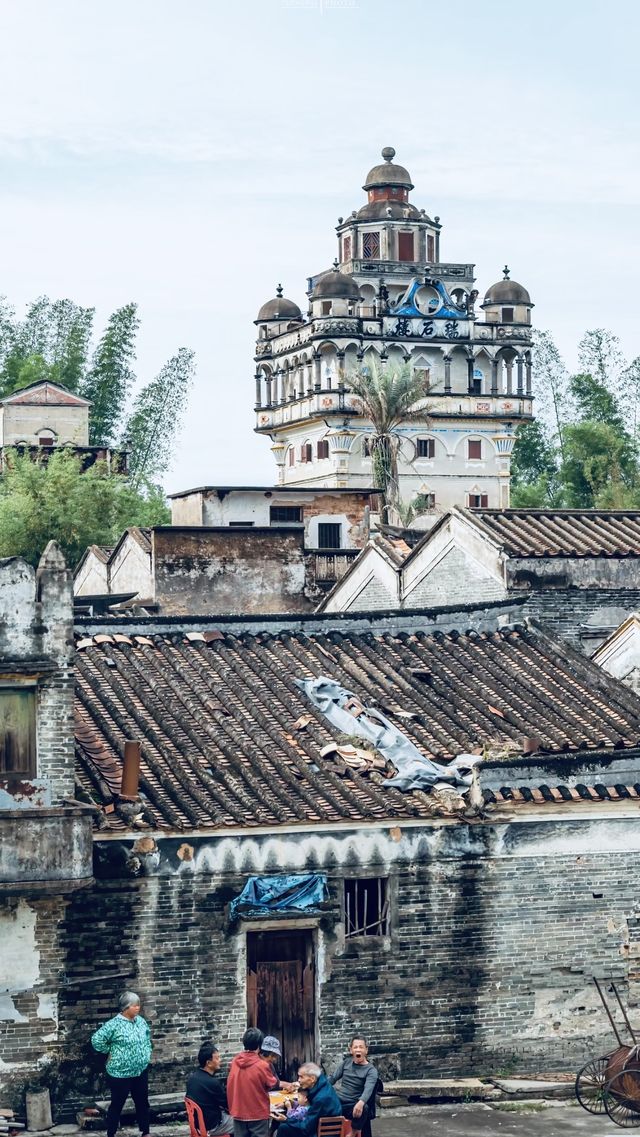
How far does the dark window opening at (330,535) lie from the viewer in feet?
158

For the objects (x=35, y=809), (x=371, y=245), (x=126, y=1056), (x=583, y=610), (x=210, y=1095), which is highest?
(x=371, y=245)

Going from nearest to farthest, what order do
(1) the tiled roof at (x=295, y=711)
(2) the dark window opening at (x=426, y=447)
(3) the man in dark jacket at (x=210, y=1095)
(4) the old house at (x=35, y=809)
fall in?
1. (3) the man in dark jacket at (x=210, y=1095)
2. (4) the old house at (x=35, y=809)
3. (1) the tiled roof at (x=295, y=711)
4. (2) the dark window opening at (x=426, y=447)

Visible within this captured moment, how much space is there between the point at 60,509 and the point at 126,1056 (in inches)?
1554

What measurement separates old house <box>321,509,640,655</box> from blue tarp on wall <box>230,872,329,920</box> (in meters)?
6.34

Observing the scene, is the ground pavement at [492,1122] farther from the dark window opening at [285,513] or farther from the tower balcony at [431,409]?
the tower balcony at [431,409]

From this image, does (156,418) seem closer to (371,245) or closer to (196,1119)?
(371,245)

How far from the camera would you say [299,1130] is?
54.1 ft

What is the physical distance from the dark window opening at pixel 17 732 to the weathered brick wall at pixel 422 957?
1.20 meters

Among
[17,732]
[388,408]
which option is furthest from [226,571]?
[388,408]

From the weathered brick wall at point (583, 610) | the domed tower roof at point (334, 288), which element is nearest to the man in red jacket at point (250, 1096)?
the weathered brick wall at point (583, 610)

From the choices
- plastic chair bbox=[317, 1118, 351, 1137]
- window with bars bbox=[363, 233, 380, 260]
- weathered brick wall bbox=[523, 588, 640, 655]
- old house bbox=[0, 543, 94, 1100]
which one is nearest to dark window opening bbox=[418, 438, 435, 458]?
window with bars bbox=[363, 233, 380, 260]

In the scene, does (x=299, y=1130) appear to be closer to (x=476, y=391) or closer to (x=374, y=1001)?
(x=374, y=1001)

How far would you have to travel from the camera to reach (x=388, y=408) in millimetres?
63219

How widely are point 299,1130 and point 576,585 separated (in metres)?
10.7
